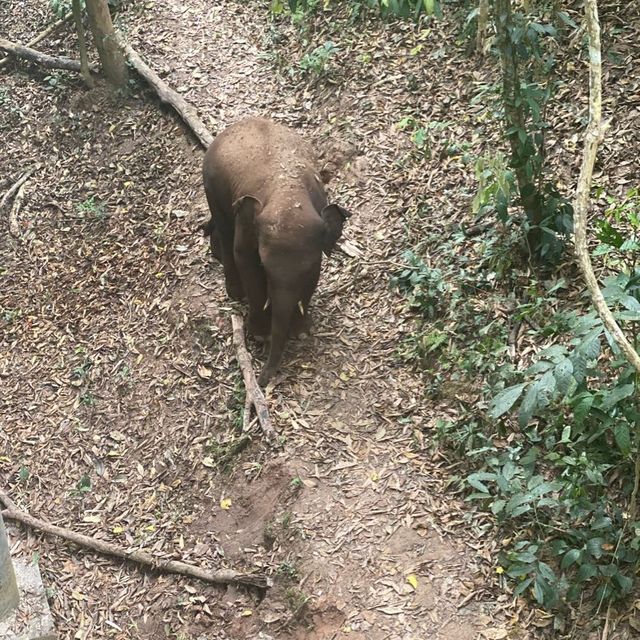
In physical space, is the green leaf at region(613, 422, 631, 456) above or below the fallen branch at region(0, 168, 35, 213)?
above

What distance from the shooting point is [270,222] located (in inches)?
252

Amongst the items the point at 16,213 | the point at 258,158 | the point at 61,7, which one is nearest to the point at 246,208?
the point at 258,158

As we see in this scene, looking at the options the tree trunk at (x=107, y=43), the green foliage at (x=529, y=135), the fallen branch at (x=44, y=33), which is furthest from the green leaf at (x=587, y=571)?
the fallen branch at (x=44, y=33)

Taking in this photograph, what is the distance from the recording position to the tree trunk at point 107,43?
10.6m

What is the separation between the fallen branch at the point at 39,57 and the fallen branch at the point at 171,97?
76cm

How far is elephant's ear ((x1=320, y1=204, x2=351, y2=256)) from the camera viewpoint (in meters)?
6.52

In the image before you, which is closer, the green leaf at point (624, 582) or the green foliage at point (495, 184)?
the green leaf at point (624, 582)

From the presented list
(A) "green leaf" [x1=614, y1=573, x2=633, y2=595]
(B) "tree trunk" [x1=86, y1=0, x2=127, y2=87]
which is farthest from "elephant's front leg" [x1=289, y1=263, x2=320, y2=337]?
(B) "tree trunk" [x1=86, y1=0, x2=127, y2=87]

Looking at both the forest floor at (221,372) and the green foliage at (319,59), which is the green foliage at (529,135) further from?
the green foliage at (319,59)

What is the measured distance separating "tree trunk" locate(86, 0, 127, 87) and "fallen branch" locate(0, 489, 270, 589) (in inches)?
240

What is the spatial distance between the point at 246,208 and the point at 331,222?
2.25ft

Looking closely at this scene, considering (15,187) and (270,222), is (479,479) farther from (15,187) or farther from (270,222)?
(15,187)

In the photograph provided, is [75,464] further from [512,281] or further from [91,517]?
[512,281]

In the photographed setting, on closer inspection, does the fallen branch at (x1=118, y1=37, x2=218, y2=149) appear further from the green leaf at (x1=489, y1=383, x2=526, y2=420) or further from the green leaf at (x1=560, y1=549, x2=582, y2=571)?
the green leaf at (x1=560, y1=549, x2=582, y2=571)
